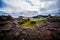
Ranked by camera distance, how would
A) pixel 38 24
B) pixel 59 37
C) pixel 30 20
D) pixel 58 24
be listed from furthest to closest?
1. pixel 30 20
2. pixel 38 24
3. pixel 58 24
4. pixel 59 37

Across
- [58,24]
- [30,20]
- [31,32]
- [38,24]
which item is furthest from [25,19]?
[58,24]

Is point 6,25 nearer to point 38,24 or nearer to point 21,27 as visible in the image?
point 21,27

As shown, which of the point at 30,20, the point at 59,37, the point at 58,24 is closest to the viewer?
the point at 59,37

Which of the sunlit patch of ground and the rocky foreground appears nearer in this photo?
the rocky foreground

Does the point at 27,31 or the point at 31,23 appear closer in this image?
the point at 27,31

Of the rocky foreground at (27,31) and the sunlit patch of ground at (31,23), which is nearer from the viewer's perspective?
the rocky foreground at (27,31)

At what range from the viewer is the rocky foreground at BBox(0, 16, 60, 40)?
13.2 meters

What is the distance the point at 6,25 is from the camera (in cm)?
1382

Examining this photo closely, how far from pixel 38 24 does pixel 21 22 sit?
6.60 feet

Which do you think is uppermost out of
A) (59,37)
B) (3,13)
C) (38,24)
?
(3,13)

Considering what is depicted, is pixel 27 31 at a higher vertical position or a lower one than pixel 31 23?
lower

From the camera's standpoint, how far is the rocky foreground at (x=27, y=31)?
13.2 meters

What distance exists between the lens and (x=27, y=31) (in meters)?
14.0

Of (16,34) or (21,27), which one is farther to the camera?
(21,27)
